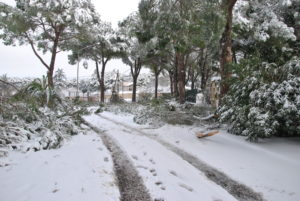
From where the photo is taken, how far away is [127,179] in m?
3.34

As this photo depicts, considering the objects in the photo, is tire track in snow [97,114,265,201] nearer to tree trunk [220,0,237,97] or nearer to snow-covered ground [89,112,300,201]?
snow-covered ground [89,112,300,201]

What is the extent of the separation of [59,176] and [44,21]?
11.9 meters

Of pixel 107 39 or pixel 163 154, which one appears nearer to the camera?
pixel 163 154

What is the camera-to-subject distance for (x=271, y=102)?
16.1ft

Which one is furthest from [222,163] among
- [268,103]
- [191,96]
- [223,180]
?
[191,96]

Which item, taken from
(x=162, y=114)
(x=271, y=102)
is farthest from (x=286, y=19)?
(x=271, y=102)

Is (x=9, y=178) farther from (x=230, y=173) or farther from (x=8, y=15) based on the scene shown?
(x=8, y=15)

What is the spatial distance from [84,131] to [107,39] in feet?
46.2

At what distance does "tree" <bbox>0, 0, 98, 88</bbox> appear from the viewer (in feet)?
38.0

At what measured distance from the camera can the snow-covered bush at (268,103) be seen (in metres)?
4.69

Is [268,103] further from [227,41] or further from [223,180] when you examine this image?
[227,41]

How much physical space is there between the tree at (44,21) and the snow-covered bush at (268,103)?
8256 mm

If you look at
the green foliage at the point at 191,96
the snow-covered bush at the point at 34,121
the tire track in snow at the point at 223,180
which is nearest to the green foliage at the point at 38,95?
the snow-covered bush at the point at 34,121

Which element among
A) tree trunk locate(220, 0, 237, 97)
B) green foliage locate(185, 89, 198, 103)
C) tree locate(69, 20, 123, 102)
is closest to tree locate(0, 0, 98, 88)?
tree locate(69, 20, 123, 102)
